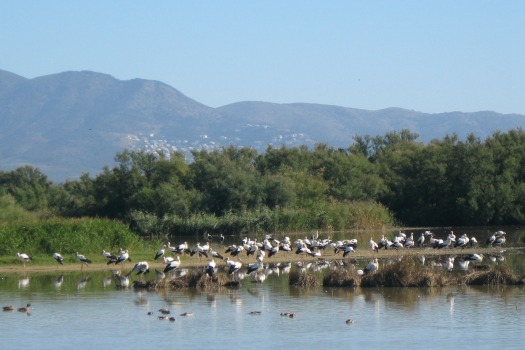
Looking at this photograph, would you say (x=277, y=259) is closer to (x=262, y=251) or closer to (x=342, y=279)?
(x=262, y=251)

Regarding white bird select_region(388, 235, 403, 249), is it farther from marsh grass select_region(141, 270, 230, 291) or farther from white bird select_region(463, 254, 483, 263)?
marsh grass select_region(141, 270, 230, 291)

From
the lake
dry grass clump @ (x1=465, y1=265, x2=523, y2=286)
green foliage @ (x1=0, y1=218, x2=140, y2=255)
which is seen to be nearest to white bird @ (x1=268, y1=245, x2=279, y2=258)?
green foliage @ (x1=0, y1=218, x2=140, y2=255)

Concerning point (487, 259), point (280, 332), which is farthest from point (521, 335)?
point (487, 259)

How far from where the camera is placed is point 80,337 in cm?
2139

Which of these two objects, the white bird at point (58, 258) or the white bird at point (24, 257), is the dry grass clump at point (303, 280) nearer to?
the white bird at point (58, 258)

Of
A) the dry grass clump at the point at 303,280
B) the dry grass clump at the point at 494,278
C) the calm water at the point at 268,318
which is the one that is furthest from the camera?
the dry grass clump at the point at 303,280

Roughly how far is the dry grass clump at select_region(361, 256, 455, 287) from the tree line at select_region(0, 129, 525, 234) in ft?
90.2

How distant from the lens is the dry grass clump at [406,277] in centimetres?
2792

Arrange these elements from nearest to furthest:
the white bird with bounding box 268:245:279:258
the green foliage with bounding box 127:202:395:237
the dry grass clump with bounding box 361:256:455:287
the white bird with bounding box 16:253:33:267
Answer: the dry grass clump with bounding box 361:256:455:287 → the white bird with bounding box 16:253:33:267 → the white bird with bounding box 268:245:279:258 → the green foliage with bounding box 127:202:395:237

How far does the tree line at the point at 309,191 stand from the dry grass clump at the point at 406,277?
27507 mm

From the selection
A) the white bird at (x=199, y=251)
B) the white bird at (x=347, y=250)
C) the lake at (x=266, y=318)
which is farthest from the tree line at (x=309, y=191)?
the lake at (x=266, y=318)

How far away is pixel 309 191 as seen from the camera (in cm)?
6184

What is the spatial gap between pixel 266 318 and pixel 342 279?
549 centimetres

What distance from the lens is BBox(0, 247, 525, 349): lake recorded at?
2042cm
